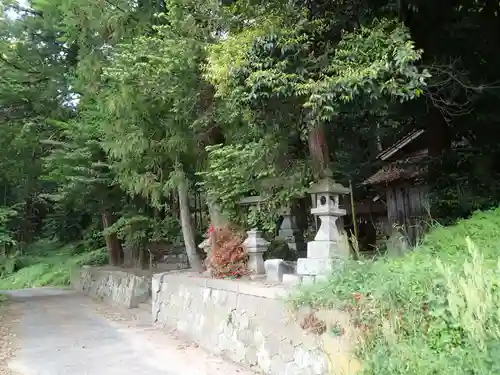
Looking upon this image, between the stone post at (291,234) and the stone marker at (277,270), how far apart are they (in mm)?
2348

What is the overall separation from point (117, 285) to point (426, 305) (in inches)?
445

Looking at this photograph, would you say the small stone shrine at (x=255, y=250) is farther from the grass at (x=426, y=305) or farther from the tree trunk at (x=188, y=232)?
the tree trunk at (x=188, y=232)

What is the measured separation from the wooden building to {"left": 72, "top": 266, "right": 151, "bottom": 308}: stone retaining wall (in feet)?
21.2

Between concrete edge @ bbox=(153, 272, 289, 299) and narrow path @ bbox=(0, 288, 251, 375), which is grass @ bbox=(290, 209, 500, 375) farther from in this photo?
narrow path @ bbox=(0, 288, 251, 375)

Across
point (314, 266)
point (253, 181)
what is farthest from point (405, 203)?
point (314, 266)

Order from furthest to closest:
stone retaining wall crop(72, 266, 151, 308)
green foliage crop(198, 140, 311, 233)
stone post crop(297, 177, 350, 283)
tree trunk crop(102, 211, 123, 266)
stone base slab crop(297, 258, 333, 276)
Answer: tree trunk crop(102, 211, 123, 266) → stone retaining wall crop(72, 266, 151, 308) → green foliage crop(198, 140, 311, 233) → stone post crop(297, 177, 350, 283) → stone base slab crop(297, 258, 333, 276)

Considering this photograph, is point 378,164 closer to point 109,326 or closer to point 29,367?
point 109,326

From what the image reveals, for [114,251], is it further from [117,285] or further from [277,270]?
[277,270]

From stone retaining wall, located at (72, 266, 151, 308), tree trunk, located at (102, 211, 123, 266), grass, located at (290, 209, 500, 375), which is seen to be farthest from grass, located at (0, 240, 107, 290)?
grass, located at (290, 209, 500, 375)

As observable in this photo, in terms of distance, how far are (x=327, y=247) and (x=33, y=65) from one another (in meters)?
11.9

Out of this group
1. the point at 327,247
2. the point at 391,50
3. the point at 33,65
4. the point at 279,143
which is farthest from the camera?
the point at 33,65

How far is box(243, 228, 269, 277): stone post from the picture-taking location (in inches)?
290

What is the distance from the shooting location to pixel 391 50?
5160 mm

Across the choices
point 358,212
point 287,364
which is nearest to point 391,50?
point 287,364
